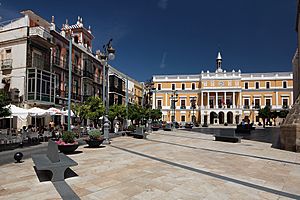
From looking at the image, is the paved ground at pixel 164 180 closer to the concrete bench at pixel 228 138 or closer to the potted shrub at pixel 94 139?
the potted shrub at pixel 94 139

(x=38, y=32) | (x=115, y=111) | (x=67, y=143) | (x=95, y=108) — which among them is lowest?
(x=67, y=143)

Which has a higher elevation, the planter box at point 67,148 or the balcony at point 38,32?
the balcony at point 38,32

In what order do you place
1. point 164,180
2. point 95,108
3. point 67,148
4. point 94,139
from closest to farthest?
point 164,180, point 67,148, point 94,139, point 95,108

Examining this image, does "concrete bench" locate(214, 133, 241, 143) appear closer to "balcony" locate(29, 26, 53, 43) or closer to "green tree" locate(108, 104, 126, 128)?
"green tree" locate(108, 104, 126, 128)

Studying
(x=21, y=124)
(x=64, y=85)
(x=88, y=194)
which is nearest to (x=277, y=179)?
(x=88, y=194)

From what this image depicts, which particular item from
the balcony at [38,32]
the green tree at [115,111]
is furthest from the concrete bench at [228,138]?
the balcony at [38,32]

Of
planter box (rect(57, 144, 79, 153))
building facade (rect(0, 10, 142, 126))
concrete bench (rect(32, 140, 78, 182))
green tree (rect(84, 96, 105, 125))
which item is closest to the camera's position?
concrete bench (rect(32, 140, 78, 182))

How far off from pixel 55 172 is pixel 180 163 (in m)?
4.21

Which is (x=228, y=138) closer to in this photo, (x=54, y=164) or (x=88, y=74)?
(x=54, y=164)

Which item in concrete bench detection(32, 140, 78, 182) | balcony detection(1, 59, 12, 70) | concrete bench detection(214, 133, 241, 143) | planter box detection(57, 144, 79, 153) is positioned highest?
balcony detection(1, 59, 12, 70)

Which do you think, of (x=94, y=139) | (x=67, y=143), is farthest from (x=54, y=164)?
(x=94, y=139)

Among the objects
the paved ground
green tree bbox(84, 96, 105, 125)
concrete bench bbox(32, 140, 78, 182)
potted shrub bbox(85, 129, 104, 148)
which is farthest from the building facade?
concrete bench bbox(32, 140, 78, 182)

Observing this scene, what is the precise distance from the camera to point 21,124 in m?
21.7

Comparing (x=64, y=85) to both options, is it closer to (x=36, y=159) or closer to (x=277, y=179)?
(x=36, y=159)
